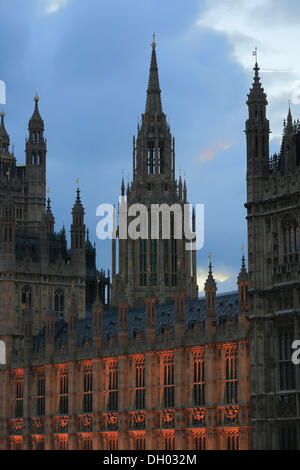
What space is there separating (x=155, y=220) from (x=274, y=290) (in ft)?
217

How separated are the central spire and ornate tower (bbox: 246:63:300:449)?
6520 centimetres

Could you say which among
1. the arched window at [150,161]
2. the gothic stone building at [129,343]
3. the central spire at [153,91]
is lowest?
the gothic stone building at [129,343]

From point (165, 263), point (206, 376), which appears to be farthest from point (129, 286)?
point (206, 376)

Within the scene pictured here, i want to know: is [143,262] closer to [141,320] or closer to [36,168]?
[36,168]

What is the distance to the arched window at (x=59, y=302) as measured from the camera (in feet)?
481

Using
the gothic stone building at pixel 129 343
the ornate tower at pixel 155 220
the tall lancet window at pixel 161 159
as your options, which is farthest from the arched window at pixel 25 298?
the tall lancet window at pixel 161 159

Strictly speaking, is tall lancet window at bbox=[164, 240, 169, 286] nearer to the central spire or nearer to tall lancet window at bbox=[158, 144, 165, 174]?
tall lancet window at bbox=[158, 144, 165, 174]

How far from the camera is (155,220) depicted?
164 metres

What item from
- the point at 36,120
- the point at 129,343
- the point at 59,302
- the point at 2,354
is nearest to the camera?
the point at 129,343

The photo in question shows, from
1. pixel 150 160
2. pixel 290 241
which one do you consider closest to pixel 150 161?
pixel 150 160

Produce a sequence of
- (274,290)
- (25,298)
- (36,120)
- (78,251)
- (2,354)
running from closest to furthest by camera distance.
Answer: (274,290) < (2,354) < (25,298) < (78,251) < (36,120)

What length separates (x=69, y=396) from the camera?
420 ft

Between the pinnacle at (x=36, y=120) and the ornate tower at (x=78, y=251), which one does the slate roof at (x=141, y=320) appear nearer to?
the ornate tower at (x=78, y=251)

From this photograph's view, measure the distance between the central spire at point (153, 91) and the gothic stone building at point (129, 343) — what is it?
18 centimetres
